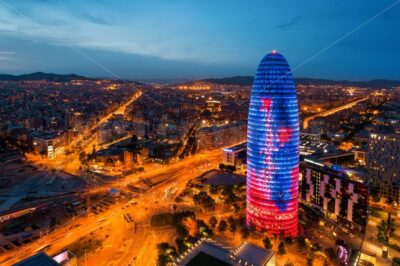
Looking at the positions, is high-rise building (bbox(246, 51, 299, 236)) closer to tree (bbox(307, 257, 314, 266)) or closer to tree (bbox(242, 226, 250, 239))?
tree (bbox(242, 226, 250, 239))

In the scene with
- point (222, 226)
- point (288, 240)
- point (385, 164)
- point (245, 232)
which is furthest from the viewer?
point (385, 164)

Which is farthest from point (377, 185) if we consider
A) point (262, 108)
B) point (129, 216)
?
point (129, 216)

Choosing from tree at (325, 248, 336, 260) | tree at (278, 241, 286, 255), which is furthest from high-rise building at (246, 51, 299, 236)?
tree at (325, 248, 336, 260)

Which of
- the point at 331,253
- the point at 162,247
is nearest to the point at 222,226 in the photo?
the point at 162,247

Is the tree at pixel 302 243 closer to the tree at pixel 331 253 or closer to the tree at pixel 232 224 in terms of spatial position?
the tree at pixel 331 253

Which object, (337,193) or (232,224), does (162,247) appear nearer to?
(232,224)

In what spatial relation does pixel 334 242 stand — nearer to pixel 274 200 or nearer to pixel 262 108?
pixel 274 200

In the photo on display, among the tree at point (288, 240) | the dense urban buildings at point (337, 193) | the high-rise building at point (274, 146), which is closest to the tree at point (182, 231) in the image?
the high-rise building at point (274, 146)
